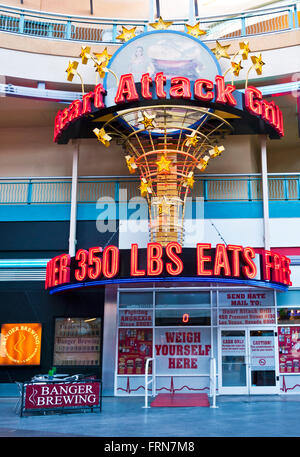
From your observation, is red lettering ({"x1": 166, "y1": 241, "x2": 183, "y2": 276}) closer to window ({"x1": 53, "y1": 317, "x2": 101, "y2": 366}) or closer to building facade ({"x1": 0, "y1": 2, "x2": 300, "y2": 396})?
building facade ({"x1": 0, "y1": 2, "x2": 300, "y2": 396})

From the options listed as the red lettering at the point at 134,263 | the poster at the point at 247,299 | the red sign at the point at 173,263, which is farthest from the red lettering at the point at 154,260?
the poster at the point at 247,299

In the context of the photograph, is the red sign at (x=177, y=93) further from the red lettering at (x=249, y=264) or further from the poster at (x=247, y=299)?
the poster at (x=247, y=299)

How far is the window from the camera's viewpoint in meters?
18.1

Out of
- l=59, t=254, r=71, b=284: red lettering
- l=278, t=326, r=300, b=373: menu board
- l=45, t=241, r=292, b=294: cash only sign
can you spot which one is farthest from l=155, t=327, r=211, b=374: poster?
l=59, t=254, r=71, b=284: red lettering

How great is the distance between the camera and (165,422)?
39.2 feet

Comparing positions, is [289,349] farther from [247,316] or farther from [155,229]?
[155,229]

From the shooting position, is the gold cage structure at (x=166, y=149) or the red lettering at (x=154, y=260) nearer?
the red lettering at (x=154, y=260)

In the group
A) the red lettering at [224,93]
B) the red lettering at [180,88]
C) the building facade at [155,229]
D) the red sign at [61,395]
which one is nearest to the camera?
the red sign at [61,395]

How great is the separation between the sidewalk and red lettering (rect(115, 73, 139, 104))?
9.75 m

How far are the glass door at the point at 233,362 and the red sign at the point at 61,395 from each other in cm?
575

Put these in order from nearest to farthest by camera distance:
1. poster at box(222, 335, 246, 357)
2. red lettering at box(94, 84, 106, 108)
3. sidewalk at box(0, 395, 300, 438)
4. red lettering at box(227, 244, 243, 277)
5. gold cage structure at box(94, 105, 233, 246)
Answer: sidewalk at box(0, 395, 300, 438) < red lettering at box(227, 244, 243, 277) < red lettering at box(94, 84, 106, 108) < gold cage structure at box(94, 105, 233, 246) < poster at box(222, 335, 246, 357)

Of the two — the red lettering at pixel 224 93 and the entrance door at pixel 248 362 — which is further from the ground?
the red lettering at pixel 224 93

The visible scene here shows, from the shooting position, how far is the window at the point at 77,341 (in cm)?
1811
